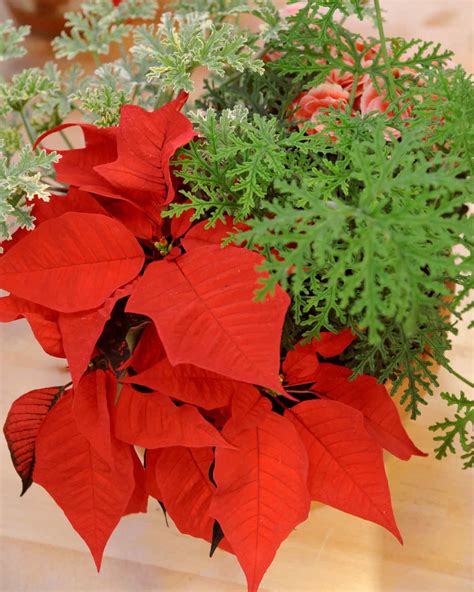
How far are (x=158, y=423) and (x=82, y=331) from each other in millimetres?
62

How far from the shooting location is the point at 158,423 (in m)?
0.37

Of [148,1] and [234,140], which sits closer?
[234,140]

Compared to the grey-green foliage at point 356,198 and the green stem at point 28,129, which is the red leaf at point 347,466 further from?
the green stem at point 28,129

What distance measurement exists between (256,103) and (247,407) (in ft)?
0.71

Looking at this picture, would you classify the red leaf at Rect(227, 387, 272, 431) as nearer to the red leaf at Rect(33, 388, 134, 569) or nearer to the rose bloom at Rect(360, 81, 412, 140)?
the red leaf at Rect(33, 388, 134, 569)

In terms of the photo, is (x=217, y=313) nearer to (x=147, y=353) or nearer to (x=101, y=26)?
(x=147, y=353)

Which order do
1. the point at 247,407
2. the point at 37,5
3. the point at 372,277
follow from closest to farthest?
the point at 372,277 < the point at 247,407 < the point at 37,5

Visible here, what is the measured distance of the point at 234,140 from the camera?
365 millimetres

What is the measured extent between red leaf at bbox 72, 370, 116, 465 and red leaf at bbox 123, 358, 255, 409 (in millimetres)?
20

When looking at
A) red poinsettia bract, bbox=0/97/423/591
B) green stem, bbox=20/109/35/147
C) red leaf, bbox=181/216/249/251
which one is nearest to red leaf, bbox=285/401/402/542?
red poinsettia bract, bbox=0/97/423/591

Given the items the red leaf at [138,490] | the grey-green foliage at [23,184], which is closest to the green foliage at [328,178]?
the grey-green foliage at [23,184]

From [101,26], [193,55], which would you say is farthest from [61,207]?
[101,26]

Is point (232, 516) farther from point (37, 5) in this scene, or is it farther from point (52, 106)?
point (37, 5)

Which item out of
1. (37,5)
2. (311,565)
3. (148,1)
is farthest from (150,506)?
(37,5)
